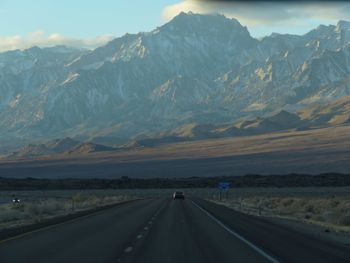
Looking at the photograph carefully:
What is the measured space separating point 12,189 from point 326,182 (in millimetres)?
54624

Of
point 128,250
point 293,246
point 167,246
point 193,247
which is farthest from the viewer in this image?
point 293,246

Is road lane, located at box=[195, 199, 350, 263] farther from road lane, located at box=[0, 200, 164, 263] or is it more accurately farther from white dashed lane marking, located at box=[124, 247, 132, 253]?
road lane, located at box=[0, 200, 164, 263]

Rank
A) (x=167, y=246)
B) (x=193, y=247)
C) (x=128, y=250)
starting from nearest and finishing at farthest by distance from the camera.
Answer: (x=128, y=250)
(x=193, y=247)
(x=167, y=246)

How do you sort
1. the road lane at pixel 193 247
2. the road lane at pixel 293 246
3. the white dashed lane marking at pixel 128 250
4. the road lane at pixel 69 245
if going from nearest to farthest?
the road lane at pixel 193 247 → the road lane at pixel 69 245 → the road lane at pixel 293 246 → the white dashed lane marking at pixel 128 250

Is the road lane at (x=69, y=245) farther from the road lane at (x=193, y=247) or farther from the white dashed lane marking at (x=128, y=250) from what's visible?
the road lane at (x=193, y=247)

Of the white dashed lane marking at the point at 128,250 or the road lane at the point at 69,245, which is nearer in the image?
the road lane at the point at 69,245

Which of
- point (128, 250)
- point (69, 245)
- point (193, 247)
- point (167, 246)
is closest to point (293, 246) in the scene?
point (193, 247)

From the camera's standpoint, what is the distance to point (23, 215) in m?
41.2

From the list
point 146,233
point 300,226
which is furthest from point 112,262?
point 300,226

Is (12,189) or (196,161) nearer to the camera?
(12,189)

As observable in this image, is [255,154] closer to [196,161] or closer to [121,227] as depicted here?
[196,161]

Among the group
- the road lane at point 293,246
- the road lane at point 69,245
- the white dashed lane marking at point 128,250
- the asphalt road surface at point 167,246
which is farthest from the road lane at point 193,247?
the road lane at point 69,245

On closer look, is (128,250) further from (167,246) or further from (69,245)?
(69,245)

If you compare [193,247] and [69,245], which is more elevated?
[69,245]
